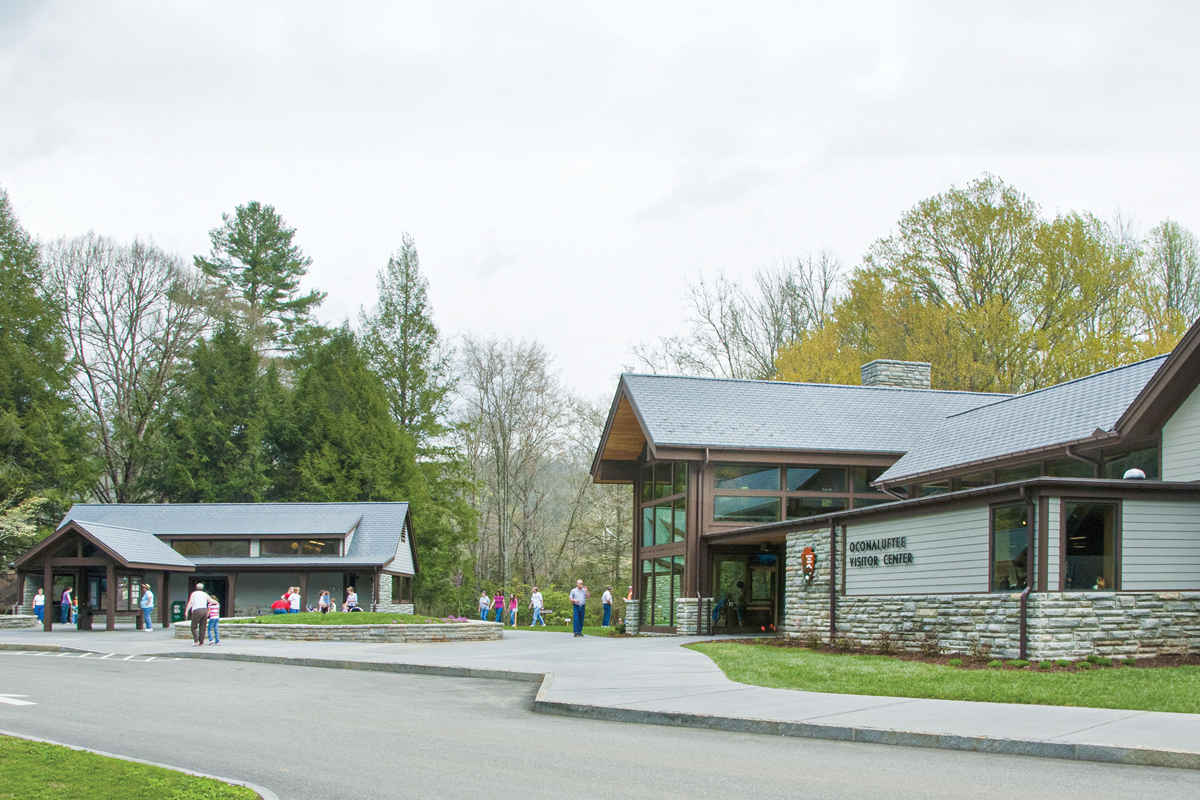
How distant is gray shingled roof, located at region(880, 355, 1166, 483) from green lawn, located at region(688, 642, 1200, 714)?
6397 millimetres

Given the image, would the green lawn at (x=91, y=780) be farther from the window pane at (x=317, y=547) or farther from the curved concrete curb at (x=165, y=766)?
the window pane at (x=317, y=547)

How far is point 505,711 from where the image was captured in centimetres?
1217

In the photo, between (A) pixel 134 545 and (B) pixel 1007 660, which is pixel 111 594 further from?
(B) pixel 1007 660

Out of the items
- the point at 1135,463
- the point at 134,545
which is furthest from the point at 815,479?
the point at 134,545

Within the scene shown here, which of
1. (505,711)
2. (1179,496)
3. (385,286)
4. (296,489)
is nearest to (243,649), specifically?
(505,711)

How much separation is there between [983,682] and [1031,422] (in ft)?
35.4

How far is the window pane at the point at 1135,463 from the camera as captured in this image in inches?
731

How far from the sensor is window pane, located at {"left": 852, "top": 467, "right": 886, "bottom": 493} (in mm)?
28837

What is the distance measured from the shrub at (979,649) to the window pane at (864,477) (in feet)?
40.6

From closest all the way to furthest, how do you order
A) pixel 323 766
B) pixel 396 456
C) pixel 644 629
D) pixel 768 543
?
pixel 323 766 < pixel 768 543 < pixel 644 629 < pixel 396 456

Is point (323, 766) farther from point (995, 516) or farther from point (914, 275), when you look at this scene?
point (914, 275)

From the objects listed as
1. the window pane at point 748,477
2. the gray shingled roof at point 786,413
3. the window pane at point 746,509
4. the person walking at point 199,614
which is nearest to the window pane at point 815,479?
the window pane at point 748,477

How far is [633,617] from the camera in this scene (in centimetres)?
3158

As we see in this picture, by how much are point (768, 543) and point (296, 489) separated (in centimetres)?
3208
